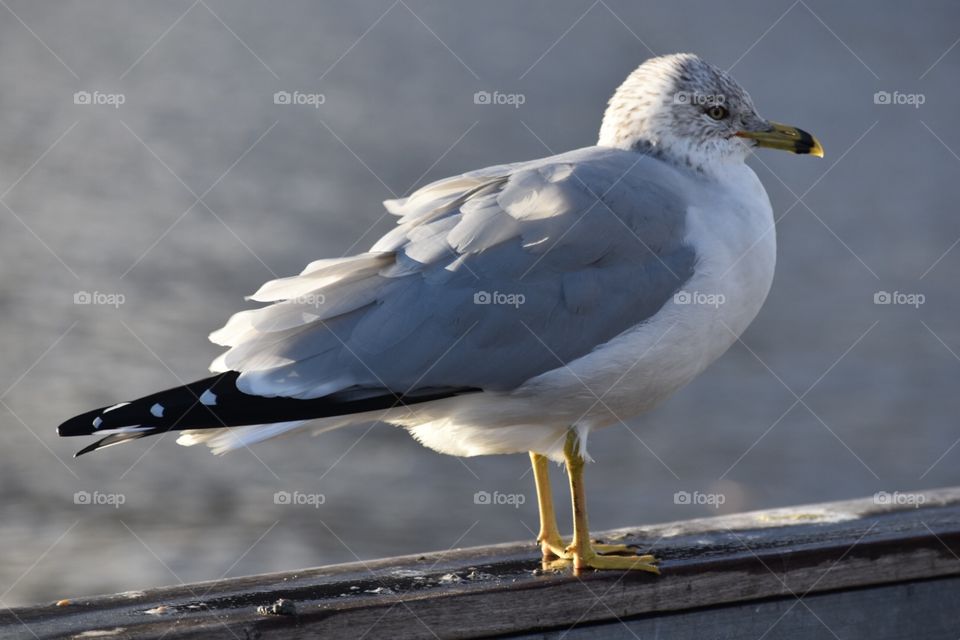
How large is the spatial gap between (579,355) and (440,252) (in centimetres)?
46

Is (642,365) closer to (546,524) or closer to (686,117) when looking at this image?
(546,524)

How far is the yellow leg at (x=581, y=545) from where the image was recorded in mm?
3473

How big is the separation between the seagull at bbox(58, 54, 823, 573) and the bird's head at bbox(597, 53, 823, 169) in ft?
1.13

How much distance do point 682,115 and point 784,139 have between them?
0.39 meters

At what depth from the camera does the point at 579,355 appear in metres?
3.87

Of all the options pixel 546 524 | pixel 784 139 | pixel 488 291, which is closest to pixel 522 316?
pixel 488 291

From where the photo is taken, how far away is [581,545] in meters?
3.78

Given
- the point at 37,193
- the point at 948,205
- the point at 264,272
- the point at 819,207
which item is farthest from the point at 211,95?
the point at 948,205

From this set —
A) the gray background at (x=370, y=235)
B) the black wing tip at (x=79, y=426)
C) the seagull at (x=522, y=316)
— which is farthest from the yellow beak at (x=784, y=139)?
the gray background at (x=370, y=235)

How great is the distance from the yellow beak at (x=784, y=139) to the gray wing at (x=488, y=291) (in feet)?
2.27

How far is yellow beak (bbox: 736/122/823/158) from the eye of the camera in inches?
→ 176

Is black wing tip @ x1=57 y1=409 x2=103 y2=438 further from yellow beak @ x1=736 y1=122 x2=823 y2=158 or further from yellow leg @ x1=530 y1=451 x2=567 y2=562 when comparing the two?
yellow beak @ x1=736 y1=122 x2=823 y2=158

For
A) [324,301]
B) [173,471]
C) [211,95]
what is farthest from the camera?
[211,95]

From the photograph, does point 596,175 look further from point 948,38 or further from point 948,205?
point 948,38
